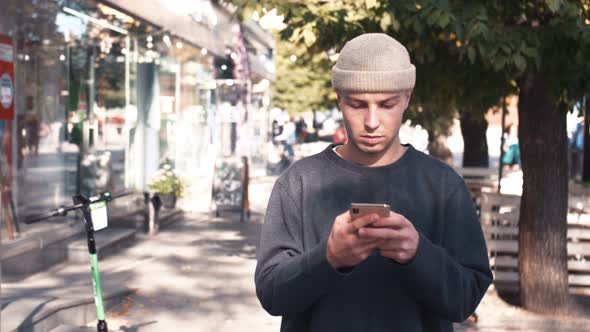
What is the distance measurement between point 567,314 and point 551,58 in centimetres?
260

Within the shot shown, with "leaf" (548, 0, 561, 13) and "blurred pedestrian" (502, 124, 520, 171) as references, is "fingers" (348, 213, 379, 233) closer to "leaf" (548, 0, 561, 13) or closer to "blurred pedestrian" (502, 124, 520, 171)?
"leaf" (548, 0, 561, 13)

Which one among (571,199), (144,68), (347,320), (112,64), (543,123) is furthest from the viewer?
(144,68)

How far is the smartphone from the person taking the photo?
1.97 m

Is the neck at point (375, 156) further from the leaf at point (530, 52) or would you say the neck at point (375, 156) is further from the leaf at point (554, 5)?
the leaf at point (530, 52)

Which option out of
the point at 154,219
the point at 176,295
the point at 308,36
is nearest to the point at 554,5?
the point at 308,36

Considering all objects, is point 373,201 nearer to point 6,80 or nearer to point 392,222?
point 392,222

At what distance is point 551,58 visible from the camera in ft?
29.6

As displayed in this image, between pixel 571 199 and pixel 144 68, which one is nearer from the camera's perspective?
pixel 571 199

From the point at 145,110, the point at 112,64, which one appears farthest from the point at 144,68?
the point at 112,64

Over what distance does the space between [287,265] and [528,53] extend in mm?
6509

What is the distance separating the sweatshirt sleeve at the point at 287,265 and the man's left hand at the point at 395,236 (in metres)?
0.16

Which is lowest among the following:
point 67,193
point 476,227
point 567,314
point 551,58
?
point 567,314

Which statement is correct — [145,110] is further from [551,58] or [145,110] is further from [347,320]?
[347,320]

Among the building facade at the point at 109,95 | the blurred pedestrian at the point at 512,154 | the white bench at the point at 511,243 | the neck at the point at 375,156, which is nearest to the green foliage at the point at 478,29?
the building facade at the point at 109,95
